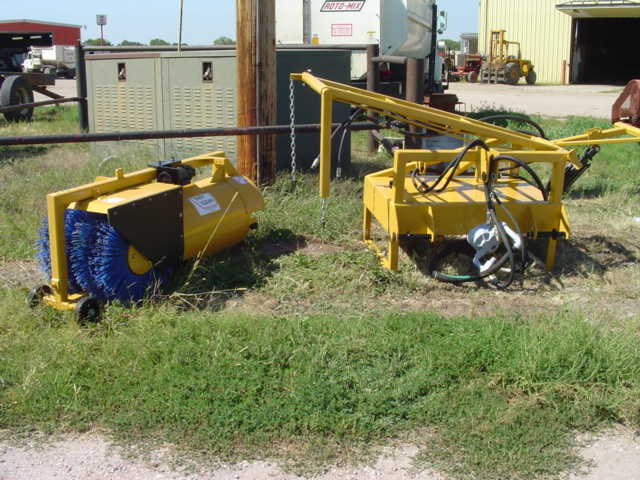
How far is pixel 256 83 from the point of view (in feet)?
23.2

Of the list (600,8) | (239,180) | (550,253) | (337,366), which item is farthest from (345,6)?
(600,8)

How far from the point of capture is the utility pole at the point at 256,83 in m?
6.93

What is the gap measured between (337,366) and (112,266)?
5.06ft

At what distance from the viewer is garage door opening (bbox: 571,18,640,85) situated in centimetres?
3734

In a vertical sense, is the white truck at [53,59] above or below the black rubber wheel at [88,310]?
above

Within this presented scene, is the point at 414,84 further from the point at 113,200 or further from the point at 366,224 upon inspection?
the point at 113,200

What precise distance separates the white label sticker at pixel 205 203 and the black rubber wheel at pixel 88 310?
3.40 feet

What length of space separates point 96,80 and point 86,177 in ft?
8.12

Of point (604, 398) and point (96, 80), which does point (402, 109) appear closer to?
point (604, 398)

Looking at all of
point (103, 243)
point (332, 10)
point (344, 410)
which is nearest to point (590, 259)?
point (344, 410)

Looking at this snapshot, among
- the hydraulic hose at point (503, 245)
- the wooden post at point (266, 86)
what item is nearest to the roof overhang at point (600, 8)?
the wooden post at point (266, 86)

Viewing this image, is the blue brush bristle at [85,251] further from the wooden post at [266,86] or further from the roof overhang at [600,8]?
the roof overhang at [600,8]

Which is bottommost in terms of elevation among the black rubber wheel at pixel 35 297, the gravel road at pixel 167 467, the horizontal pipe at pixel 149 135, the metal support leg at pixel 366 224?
the gravel road at pixel 167 467

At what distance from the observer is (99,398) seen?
3.74m
